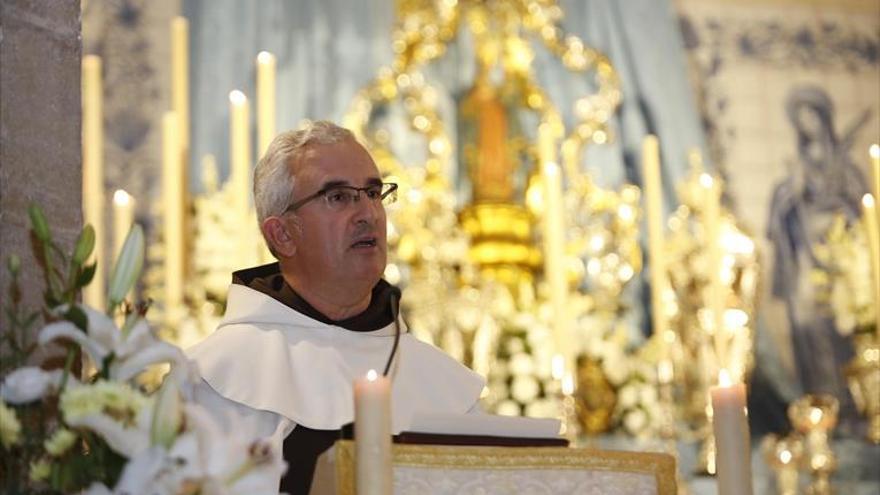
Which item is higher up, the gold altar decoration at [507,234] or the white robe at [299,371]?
the gold altar decoration at [507,234]

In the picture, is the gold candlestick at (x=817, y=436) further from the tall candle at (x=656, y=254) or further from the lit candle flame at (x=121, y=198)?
the lit candle flame at (x=121, y=198)

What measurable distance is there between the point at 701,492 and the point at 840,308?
842mm

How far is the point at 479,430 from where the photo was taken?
7.03 feet

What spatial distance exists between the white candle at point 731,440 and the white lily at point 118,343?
71 cm

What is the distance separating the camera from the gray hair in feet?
10.2

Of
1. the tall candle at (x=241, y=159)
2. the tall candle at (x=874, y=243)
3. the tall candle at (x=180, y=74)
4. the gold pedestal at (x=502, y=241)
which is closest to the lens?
the tall candle at (x=874, y=243)

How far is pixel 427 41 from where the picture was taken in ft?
18.7

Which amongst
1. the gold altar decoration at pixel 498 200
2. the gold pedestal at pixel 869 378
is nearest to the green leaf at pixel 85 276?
the gold altar decoration at pixel 498 200

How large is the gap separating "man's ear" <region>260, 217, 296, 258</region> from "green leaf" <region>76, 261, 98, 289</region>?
4.62 feet

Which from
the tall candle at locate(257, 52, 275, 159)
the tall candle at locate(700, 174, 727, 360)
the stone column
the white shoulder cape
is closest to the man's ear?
the white shoulder cape

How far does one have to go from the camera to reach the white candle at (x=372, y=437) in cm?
180

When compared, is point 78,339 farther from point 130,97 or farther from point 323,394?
point 130,97

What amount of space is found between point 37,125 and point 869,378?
135 inches

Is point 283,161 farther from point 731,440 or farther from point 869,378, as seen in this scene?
point 869,378
